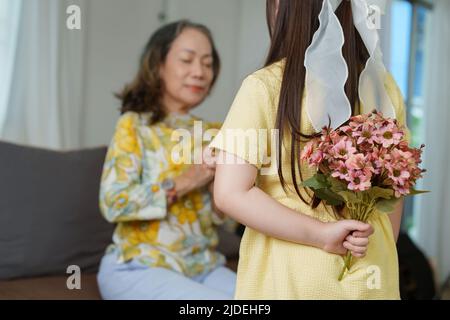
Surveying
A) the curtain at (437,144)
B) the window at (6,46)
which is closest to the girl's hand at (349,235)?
the window at (6,46)

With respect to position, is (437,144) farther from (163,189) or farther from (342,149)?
(342,149)

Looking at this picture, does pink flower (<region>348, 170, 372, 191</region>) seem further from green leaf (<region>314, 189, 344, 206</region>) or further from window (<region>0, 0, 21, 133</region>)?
window (<region>0, 0, 21, 133</region>)

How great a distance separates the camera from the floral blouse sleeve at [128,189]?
165cm

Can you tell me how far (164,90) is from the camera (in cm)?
185

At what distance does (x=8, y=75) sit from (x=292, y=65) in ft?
5.07

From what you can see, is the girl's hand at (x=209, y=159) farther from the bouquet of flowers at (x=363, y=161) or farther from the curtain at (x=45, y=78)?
the curtain at (x=45, y=78)

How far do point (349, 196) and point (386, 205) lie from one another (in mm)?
75

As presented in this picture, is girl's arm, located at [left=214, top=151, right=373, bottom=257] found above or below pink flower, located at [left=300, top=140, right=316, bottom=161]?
below

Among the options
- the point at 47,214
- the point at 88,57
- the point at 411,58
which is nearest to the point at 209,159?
the point at 47,214

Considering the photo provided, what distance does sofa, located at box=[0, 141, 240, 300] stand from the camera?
185 cm

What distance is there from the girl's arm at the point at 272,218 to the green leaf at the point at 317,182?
0.05 metres

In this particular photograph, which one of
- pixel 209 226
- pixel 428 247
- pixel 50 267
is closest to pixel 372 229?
pixel 209 226

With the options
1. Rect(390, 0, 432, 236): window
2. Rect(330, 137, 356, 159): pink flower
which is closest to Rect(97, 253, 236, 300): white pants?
Rect(330, 137, 356, 159): pink flower
